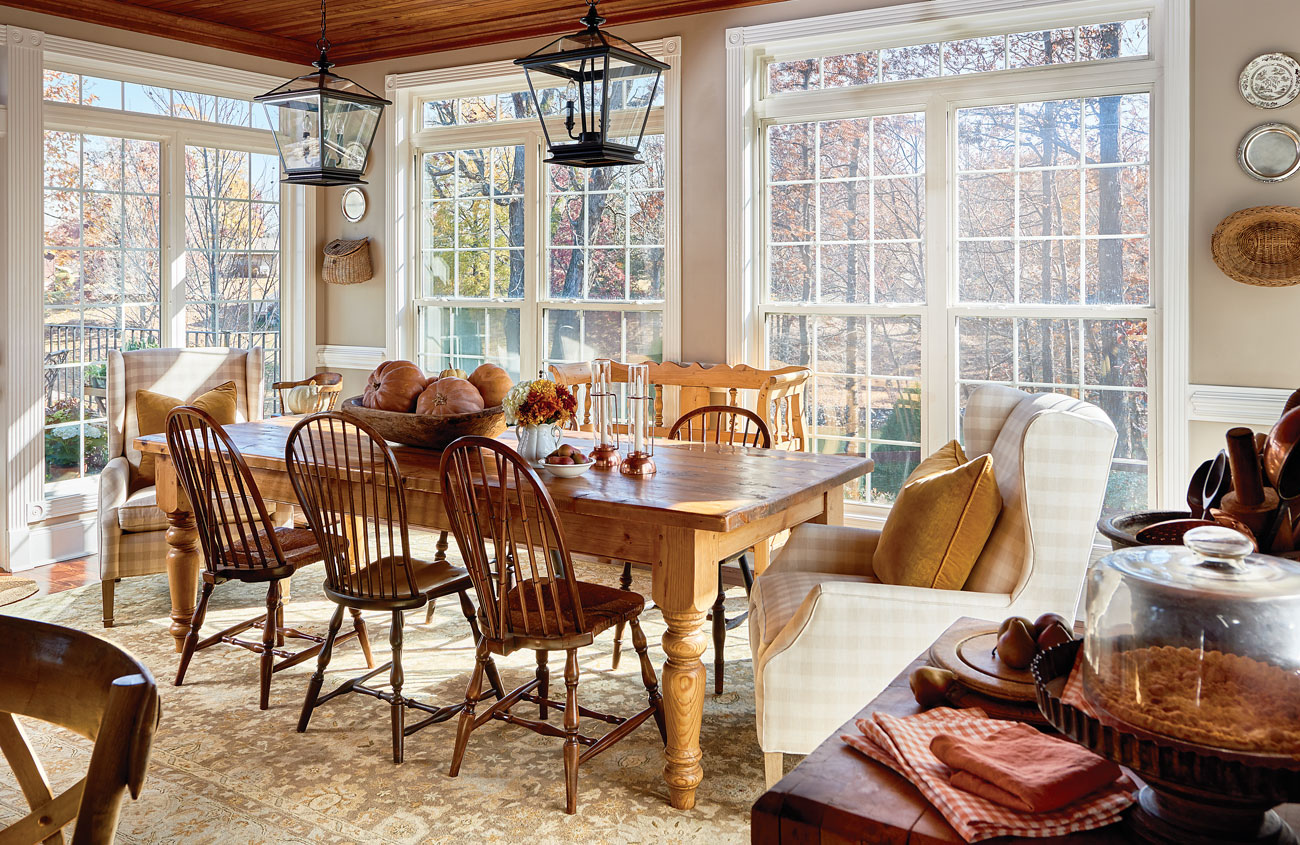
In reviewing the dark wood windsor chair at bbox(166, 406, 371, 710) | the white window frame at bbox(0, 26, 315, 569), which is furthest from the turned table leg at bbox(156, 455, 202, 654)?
the white window frame at bbox(0, 26, 315, 569)

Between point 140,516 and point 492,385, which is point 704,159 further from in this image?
point 140,516

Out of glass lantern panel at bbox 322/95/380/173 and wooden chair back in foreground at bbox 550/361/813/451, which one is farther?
wooden chair back in foreground at bbox 550/361/813/451

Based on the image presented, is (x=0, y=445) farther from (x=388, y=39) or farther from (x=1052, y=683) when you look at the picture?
(x=1052, y=683)

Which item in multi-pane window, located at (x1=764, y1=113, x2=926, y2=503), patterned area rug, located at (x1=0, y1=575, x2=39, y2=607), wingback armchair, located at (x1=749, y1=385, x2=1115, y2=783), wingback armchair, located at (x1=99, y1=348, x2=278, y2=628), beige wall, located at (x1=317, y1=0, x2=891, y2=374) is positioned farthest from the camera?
beige wall, located at (x1=317, y1=0, x2=891, y2=374)

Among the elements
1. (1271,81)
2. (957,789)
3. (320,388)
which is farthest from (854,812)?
(320,388)

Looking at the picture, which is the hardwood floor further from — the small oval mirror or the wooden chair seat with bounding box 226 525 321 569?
the small oval mirror

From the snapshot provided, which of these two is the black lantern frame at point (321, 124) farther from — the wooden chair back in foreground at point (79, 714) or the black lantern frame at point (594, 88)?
the wooden chair back in foreground at point (79, 714)

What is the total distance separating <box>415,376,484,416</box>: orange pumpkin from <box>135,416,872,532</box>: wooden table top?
0.16 metres

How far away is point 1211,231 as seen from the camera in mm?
3961

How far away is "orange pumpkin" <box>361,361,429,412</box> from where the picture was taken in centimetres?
342

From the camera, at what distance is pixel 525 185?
5.81 metres

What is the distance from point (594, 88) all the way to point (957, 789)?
2483 mm

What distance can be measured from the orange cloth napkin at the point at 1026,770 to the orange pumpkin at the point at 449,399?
8.20ft

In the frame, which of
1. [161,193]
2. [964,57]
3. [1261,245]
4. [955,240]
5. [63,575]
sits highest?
[964,57]
